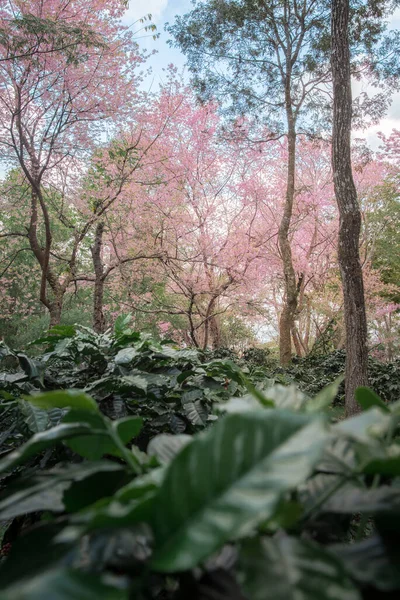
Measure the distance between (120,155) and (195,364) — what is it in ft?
18.9

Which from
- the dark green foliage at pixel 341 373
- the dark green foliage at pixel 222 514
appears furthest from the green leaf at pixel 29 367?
the dark green foliage at pixel 341 373

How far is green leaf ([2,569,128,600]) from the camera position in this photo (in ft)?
0.72

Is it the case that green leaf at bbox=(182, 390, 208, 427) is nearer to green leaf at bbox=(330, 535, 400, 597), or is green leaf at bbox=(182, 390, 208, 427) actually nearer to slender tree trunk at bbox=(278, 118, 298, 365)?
green leaf at bbox=(330, 535, 400, 597)

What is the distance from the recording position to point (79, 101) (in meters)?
5.71

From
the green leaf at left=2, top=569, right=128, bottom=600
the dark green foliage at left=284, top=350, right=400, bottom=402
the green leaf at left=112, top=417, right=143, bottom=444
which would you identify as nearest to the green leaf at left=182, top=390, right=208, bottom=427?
the green leaf at left=112, top=417, right=143, bottom=444

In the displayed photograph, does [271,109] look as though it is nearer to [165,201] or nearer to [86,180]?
[165,201]

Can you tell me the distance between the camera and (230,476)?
11.3 inches

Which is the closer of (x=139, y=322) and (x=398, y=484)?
(x=398, y=484)

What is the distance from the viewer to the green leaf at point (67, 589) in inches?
8.7

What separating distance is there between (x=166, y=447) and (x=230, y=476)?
195 millimetres

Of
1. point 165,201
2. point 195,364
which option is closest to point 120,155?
point 165,201

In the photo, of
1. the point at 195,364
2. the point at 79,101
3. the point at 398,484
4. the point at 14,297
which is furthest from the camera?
the point at 14,297

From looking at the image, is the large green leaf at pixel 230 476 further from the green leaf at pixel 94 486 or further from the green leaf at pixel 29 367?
the green leaf at pixel 29 367

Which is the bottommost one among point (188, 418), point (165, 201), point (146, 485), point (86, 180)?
point (188, 418)
